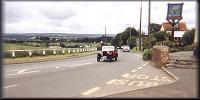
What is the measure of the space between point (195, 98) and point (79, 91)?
4065 mm

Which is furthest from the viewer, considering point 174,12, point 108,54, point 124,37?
point 124,37

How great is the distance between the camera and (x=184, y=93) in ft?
39.0

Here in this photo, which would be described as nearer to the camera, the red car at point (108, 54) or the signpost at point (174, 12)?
the red car at point (108, 54)

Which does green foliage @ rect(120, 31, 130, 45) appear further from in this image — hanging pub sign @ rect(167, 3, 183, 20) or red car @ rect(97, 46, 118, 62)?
red car @ rect(97, 46, 118, 62)

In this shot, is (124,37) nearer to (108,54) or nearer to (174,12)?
(174,12)

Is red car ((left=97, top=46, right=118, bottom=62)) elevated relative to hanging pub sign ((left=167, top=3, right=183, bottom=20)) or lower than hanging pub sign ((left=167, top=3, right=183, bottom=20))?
lower

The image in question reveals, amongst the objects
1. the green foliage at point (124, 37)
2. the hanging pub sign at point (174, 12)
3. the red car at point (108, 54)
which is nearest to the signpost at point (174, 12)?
the hanging pub sign at point (174, 12)

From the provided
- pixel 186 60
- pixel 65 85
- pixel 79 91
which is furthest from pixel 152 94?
pixel 186 60

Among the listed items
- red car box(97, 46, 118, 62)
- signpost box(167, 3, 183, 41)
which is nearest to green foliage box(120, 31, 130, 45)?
signpost box(167, 3, 183, 41)

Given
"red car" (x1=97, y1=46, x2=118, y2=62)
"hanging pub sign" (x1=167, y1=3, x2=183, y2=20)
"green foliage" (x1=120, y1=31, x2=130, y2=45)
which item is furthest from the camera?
"green foliage" (x1=120, y1=31, x2=130, y2=45)

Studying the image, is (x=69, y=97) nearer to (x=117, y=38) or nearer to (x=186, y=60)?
(x=186, y=60)

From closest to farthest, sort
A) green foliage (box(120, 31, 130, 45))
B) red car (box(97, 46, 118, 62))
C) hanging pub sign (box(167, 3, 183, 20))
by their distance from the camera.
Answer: red car (box(97, 46, 118, 62)), hanging pub sign (box(167, 3, 183, 20)), green foliage (box(120, 31, 130, 45))

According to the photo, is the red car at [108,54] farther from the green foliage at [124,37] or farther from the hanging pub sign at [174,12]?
the green foliage at [124,37]

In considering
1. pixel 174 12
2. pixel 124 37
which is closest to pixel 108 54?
pixel 174 12
